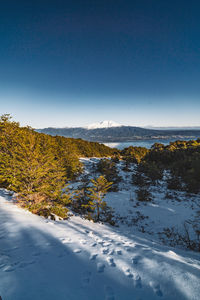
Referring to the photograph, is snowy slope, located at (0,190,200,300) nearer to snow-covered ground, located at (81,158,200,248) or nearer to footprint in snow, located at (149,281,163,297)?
footprint in snow, located at (149,281,163,297)

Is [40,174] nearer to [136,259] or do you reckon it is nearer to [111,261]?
[111,261]

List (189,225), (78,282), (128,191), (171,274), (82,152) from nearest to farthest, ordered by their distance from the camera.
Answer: (78,282), (171,274), (189,225), (128,191), (82,152)

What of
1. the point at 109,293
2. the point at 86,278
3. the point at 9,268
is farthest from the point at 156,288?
the point at 9,268

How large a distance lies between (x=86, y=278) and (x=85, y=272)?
7.3 inches

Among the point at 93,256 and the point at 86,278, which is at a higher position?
the point at 86,278

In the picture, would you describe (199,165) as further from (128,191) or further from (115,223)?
(115,223)

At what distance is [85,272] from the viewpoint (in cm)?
245

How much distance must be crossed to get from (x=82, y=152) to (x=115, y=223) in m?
32.3

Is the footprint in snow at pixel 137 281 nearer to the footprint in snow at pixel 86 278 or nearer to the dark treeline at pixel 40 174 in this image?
the footprint in snow at pixel 86 278

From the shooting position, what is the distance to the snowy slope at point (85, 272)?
194 centimetres

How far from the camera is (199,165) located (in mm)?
15953

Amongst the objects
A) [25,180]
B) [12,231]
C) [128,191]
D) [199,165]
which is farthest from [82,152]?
[12,231]

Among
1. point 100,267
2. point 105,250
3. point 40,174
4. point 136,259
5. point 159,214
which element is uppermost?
point 40,174

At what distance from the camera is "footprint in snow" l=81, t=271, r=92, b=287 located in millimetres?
2149
